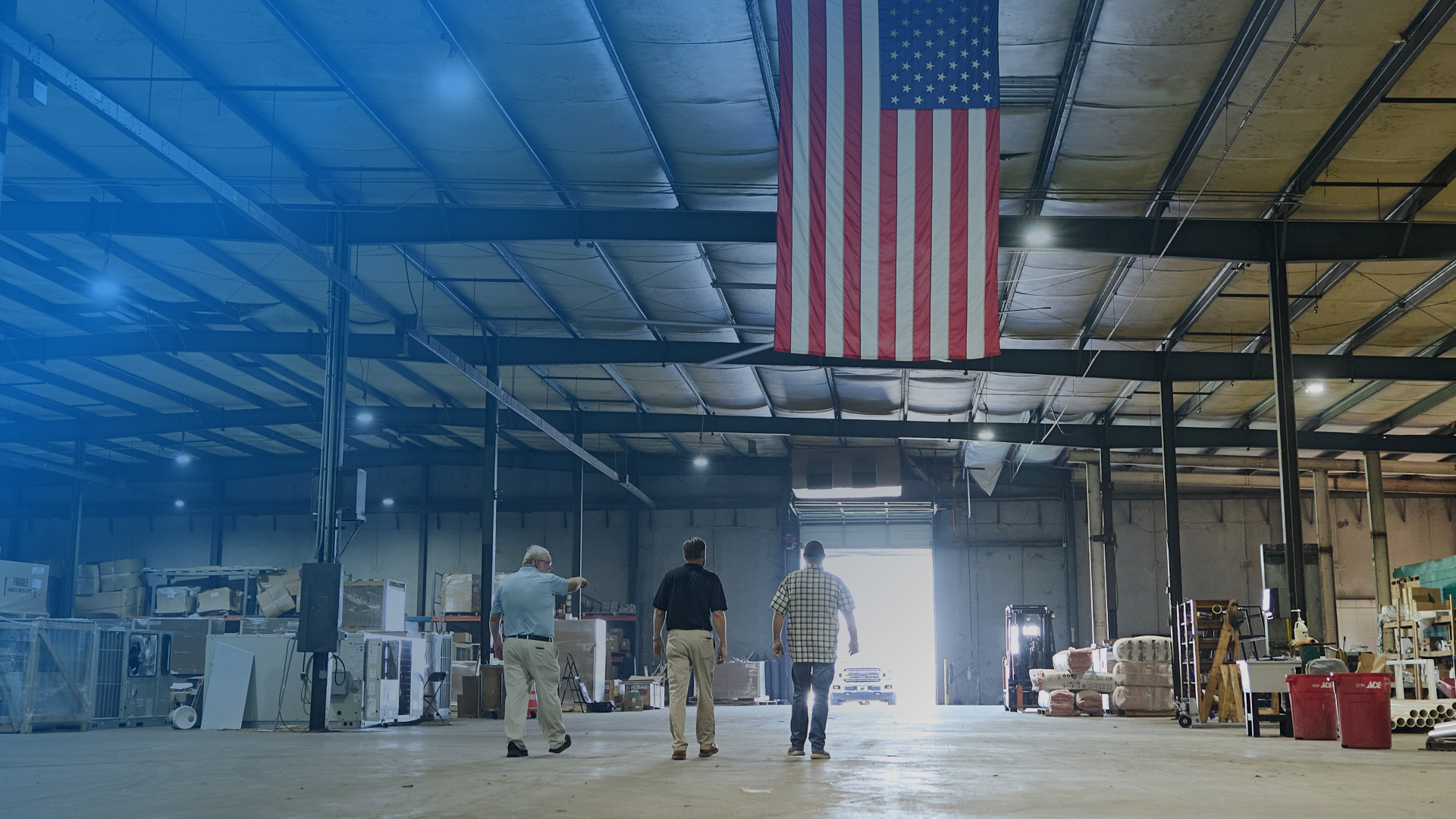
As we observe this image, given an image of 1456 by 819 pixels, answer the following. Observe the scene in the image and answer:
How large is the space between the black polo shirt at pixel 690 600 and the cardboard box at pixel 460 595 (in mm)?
18351

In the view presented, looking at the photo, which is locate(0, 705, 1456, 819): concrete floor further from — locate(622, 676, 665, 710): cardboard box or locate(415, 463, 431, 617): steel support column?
locate(415, 463, 431, 617): steel support column

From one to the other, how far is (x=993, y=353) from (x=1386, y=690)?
475 centimetres

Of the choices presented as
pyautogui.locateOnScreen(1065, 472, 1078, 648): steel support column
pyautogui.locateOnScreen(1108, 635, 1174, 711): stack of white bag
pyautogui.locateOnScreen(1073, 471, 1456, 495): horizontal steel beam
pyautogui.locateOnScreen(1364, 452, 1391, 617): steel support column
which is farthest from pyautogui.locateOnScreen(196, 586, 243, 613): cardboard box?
pyautogui.locateOnScreen(1364, 452, 1391, 617): steel support column

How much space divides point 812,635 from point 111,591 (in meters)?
25.1

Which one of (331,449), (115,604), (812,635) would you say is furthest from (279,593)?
(812,635)

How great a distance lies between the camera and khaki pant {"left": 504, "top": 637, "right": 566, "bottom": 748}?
10.0 m

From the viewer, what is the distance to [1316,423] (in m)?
29.0

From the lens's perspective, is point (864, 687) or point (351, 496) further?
point (864, 687)

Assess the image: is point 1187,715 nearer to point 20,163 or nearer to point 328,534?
point 328,534

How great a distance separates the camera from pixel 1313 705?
12828mm

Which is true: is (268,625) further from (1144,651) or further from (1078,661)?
(1144,651)

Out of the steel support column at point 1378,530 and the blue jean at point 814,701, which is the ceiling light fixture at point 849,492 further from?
the blue jean at point 814,701

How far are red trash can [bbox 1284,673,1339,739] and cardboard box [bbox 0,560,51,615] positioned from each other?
1919 cm

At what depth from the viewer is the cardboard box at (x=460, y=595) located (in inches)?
1081
